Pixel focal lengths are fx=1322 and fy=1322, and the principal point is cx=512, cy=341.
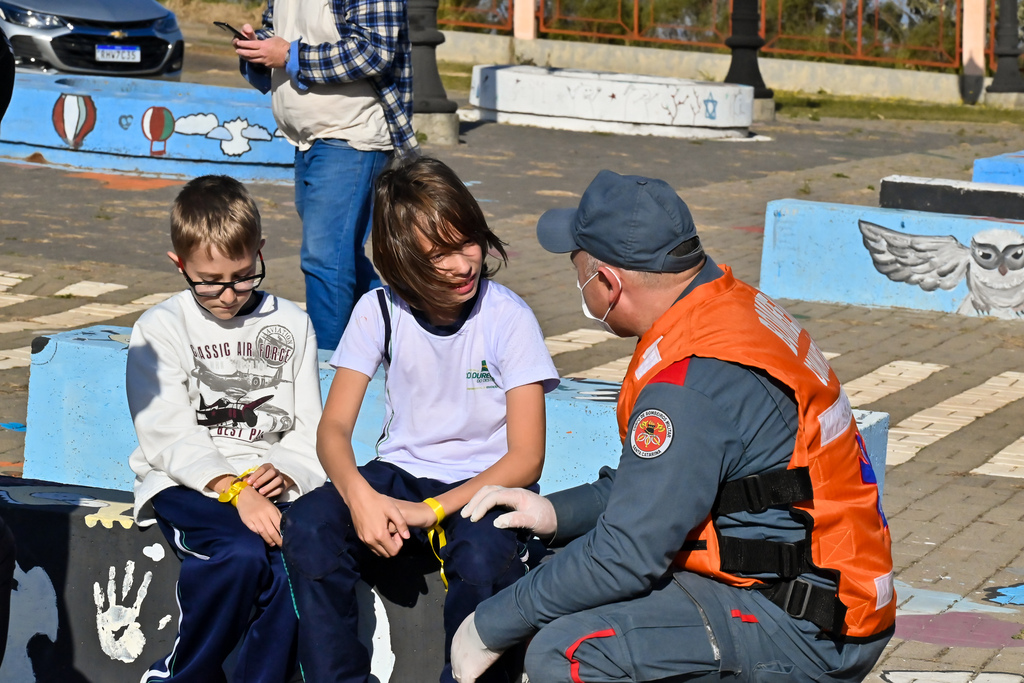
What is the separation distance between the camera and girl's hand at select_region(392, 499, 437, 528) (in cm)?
285

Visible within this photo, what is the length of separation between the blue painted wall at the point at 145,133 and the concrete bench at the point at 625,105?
4911 mm

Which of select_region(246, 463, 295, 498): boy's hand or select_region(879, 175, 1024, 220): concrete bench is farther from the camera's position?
select_region(879, 175, 1024, 220): concrete bench

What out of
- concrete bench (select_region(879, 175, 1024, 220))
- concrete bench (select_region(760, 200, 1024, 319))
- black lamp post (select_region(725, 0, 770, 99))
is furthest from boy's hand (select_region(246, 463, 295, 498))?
black lamp post (select_region(725, 0, 770, 99))

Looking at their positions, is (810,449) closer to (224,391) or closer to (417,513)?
(417,513)

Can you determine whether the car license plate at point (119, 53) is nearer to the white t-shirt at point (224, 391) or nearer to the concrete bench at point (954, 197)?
the concrete bench at point (954, 197)

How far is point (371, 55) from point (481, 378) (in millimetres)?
2042

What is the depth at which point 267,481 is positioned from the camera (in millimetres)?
3094

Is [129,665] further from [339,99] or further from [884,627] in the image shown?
[339,99]

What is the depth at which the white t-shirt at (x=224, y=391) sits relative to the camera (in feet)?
10.4

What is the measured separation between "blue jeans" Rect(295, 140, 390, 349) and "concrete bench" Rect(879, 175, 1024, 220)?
5249 millimetres

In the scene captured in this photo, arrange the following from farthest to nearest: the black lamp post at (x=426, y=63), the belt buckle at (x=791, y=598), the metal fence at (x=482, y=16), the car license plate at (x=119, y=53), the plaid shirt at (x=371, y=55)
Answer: the metal fence at (x=482, y=16), the car license plate at (x=119, y=53), the black lamp post at (x=426, y=63), the plaid shirt at (x=371, y=55), the belt buckle at (x=791, y=598)

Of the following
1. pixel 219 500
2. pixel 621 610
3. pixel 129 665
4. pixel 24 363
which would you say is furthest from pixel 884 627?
pixel 24 363

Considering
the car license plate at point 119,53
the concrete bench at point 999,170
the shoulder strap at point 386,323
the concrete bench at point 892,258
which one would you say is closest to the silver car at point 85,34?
the car license plate at point 119,53

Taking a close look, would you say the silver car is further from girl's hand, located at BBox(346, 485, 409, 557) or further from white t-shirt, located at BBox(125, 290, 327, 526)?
girl's hand, located at BBox(346, 485, 409, 557)
